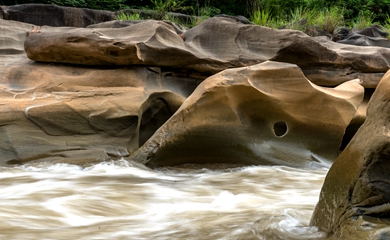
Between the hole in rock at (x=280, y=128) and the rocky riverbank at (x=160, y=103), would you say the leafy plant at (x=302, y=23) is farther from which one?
the hole in rock at (x=280, y=128)

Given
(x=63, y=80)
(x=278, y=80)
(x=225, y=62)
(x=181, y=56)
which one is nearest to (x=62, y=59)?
(x=63, y=80)

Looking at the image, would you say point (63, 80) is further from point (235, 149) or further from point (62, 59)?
point (235, 149)

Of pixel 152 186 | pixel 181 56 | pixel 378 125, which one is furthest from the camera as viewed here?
pixel 181 56

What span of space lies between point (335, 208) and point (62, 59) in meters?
4.78

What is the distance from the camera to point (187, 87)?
6918 millimetres

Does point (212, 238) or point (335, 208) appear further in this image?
point (212, 238)

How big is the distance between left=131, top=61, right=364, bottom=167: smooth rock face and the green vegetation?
17.3 ft

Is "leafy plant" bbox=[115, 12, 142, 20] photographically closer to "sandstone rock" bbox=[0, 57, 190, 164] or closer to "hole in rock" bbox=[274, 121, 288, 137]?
"sandstone rock" bbox=[0, 57, 190, 164]

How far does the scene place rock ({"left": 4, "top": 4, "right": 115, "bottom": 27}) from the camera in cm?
1044

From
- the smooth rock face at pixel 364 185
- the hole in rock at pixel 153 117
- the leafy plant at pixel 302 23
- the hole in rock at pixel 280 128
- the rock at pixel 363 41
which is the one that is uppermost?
the smooth rock face at pixel 364 185

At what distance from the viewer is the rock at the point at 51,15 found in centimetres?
1044

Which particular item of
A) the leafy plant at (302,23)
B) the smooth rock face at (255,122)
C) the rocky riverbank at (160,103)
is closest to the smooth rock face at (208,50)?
the rocky riverbank at (160,103)

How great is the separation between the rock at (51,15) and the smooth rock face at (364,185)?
9.17m

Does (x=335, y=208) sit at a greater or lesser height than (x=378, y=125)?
lesser
